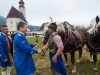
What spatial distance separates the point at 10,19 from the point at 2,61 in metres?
57.0

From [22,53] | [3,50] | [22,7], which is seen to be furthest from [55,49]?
[22,7]

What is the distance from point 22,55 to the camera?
126 inches

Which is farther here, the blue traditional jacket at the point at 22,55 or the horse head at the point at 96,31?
the horse head at the point at 96,31

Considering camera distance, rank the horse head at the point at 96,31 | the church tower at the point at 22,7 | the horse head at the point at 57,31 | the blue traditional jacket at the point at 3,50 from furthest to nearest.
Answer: the church tower at the point at 22,7, the horse head at the point at 96,31, the horse head at the point at 57,31, the blue traditional jacket at the point at 3,50

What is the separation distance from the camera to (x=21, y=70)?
3166 millimetres

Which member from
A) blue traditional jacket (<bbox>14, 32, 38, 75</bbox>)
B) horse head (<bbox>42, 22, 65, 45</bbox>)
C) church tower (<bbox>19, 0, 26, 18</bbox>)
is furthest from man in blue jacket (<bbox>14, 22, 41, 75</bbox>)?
church tower (<bbox>19, 0, 26, 18</bbox>)

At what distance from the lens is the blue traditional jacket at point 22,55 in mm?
3121

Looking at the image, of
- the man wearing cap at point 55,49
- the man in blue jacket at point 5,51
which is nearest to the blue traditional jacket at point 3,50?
the man in blue jacket at point 5,51

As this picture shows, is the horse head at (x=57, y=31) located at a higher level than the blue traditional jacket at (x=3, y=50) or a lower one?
higher

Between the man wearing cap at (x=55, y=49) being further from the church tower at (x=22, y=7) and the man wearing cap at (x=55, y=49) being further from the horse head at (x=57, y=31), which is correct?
the church tower at (x=22, y=7)

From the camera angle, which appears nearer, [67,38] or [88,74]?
[67,38]

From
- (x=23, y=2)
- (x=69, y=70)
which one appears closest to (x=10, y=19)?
(x=23, y=2)

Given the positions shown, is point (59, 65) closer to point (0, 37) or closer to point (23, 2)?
point (0, 37)

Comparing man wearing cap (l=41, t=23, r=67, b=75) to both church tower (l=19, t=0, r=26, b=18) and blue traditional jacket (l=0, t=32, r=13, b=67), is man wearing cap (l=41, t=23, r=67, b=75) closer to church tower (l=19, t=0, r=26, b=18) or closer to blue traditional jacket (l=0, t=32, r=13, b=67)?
blue traditional jacket (l=0, t=32, r=13, b=67)
